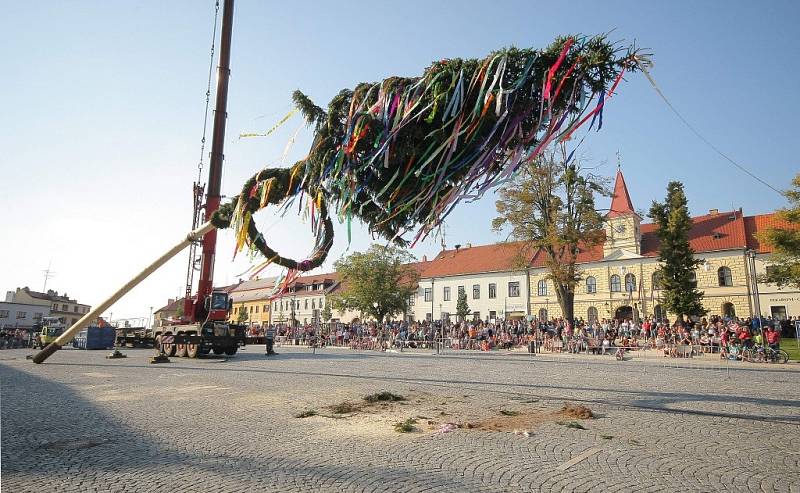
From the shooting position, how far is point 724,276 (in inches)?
1774

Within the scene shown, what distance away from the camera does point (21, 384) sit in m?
11.4

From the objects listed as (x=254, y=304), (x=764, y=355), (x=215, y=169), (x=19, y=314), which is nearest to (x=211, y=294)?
→ (x=215, y=169)

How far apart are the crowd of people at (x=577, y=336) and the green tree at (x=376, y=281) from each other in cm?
1579

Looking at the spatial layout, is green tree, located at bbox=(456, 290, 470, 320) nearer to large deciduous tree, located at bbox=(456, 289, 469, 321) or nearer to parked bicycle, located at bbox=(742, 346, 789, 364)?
large deciduous tree, located at bbox=(456, 289, 469, 321)

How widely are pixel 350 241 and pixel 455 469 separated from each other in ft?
17.2

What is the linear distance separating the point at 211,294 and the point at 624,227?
44446mm

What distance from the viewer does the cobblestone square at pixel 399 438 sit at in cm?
432

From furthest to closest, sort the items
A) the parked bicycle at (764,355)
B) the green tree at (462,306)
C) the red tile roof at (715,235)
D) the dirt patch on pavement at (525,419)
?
1. the green tree at (462,306)
2. the red tile roof at (715,235)
3. the parked bicycle at (764,355)
4. the dirt patch on pavement at (525,419)

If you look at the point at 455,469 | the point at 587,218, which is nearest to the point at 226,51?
the point at 455,469

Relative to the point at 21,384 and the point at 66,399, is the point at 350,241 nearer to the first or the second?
the point at 66,399

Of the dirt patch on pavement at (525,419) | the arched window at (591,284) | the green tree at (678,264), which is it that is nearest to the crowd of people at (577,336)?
the green tree at (678,264)

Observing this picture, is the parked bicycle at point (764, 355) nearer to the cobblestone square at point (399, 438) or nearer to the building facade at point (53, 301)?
the cobblestone square at point (399, 438)

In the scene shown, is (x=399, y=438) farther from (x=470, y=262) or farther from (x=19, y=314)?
(x=19, y=314)

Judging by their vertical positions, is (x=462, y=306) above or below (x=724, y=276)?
below
